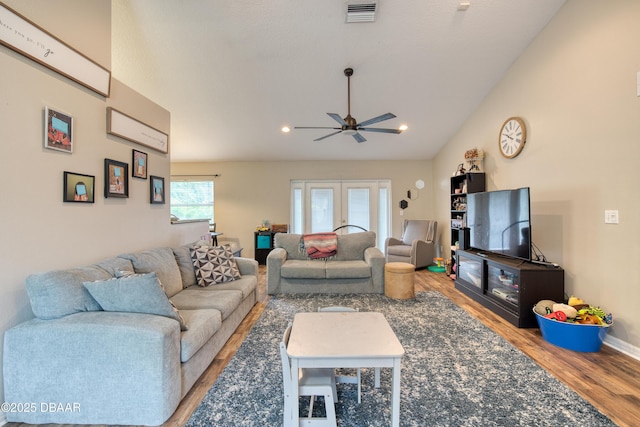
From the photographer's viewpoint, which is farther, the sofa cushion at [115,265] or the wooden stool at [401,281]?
the wooden stool at [401,281]

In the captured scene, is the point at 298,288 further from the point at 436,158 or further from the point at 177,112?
the point at 436,158

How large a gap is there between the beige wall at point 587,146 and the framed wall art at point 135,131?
427 centimetres

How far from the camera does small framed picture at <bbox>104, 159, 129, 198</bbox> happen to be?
2285 mm

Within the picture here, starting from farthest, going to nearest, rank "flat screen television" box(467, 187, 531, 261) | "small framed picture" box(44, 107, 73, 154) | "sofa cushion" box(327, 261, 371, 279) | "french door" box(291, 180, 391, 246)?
"french door" box(291, 180, 391, 246)
"sofa cushion" box(327, 261, 371, 279)
"flat screen television" box(467, 187, 531, 261)
"small framed picture" box(44, 107, 73, 154)

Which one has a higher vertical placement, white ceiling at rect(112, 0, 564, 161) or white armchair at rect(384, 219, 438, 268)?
white ceiling at rect(112, 0, 564, 161)

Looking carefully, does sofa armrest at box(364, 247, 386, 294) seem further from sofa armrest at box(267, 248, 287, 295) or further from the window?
the window

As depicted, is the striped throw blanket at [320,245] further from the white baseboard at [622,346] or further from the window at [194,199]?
the window at [194,199]

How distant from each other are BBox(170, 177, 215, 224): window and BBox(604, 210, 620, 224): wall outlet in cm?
630

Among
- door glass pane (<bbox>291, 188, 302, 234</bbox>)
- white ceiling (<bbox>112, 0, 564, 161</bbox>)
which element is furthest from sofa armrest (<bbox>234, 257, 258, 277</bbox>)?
door glass pane (<bbox>291, 188, 302, 234</bbox>)

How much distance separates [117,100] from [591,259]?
14.9 feet

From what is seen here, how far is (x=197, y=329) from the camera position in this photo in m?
1.80

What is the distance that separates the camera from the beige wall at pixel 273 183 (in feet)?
20.5

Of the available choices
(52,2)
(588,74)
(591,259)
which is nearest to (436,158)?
(588,74)

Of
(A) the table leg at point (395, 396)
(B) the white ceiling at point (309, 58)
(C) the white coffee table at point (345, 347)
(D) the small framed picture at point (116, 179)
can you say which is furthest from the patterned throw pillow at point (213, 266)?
(B) the white ceiling at point (309, 58)
